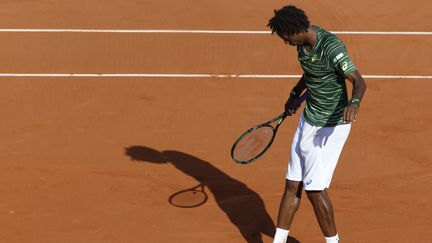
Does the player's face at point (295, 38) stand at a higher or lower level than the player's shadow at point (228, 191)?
higher

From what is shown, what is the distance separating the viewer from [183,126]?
36.0ft

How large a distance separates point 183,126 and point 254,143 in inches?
106

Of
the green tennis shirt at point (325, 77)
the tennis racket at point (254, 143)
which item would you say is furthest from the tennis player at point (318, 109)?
the tennis racket at point (254, 143)

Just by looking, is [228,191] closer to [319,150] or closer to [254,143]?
[254,143]

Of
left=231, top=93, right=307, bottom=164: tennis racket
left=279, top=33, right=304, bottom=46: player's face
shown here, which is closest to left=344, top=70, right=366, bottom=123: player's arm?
left=279, top=33, right=304, bottom=46: player's face

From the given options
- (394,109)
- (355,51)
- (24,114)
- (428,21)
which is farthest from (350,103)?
(428,21)

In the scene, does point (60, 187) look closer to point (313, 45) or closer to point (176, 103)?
point (176, 103)

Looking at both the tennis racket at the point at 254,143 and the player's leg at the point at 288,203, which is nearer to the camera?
the player's leg at the point at 288,203

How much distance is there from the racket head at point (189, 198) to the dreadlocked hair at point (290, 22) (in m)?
2.68

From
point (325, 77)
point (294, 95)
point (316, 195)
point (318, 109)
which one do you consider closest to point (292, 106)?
point (294, 95)

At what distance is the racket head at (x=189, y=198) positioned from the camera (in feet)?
29.8

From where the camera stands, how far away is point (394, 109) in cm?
1145

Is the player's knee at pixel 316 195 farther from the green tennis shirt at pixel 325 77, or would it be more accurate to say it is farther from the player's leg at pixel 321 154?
the green tennis shirt at pixel 325 77

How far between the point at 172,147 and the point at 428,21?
20.4ft
